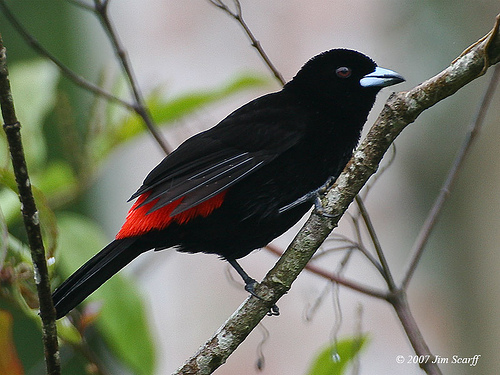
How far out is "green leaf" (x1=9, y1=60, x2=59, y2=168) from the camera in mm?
2783

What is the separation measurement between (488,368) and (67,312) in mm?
3159

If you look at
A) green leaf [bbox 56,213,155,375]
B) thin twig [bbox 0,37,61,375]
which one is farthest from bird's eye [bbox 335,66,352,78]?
A: thin twig [bbox 0,37,61,375]

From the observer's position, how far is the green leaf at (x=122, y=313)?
253 centimetres

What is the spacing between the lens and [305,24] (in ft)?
18.9

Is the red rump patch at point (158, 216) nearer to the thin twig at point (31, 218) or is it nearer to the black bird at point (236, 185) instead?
the black bird at point (236, 185)

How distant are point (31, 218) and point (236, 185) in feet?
3.05

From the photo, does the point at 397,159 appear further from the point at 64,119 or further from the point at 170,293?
the point at 64,119

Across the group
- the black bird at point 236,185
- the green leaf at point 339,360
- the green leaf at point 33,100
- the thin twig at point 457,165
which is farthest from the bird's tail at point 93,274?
the thin twig at point 457,165

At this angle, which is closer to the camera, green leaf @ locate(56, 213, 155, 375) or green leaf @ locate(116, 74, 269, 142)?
green leaf @ locate(56, 213, 155, 375)

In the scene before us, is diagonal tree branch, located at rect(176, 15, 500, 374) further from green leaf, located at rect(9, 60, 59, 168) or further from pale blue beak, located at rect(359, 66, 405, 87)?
green leaf, located at rect(9, 60, 59, 168)

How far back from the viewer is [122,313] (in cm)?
253

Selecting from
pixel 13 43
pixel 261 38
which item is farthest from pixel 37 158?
pixel 261 38

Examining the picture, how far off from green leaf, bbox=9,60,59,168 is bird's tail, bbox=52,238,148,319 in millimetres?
595

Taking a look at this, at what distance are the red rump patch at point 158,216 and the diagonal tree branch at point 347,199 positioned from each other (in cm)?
44
